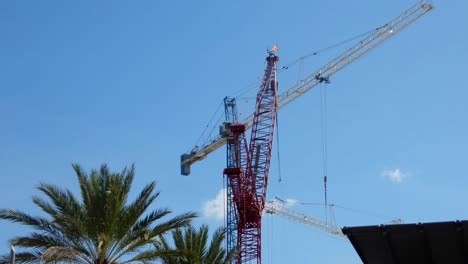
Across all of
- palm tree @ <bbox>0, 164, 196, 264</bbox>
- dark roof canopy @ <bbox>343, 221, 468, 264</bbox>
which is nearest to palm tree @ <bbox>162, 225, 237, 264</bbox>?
palm tree @ <bbox>0, 164, 196, 264</bbox>

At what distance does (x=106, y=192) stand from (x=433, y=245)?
1340cm

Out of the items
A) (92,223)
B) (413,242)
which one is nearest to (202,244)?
(92,223)

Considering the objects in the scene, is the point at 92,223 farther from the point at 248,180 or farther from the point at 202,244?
the point at 248,180

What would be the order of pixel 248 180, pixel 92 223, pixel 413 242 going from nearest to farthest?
pixel 413 242, pixel 92 223, pixel 248 180

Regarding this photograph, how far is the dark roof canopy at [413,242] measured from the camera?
48.1 feet

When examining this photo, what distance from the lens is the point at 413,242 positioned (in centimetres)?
1487

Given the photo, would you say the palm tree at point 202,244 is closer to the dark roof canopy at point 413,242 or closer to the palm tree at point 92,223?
the palm tree at point 92,223

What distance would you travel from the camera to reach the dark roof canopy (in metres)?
14.6

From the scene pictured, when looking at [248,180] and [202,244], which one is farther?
[248,180]

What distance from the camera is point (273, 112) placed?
8494 centimetres

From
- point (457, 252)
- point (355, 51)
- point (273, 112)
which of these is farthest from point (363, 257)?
point (355, 51)

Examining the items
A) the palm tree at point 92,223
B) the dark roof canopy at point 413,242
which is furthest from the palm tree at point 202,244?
the dark roof canopy at point 413,242

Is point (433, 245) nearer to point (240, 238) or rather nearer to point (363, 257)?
point (363, 257)

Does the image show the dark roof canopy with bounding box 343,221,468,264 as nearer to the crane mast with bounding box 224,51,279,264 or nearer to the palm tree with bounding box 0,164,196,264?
the palm tree with bounding box 0,164,196,264
